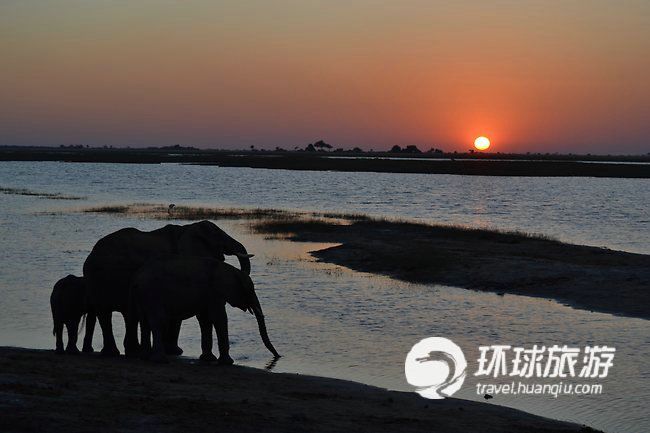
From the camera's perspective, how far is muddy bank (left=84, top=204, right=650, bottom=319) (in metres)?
21.1

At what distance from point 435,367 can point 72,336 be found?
228 inches

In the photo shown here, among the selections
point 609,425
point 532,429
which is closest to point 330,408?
point 532,429

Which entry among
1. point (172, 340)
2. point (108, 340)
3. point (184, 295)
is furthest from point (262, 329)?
point (108, 340)

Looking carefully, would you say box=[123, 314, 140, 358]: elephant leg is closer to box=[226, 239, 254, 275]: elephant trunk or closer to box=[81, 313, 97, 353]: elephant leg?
box=[81, 313, 97, 353]: elephant leg

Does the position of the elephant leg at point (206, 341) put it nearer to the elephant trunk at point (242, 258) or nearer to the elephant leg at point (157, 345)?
the elephant leg at point (157, 345)

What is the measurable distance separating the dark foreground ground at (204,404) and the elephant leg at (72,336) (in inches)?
22.0

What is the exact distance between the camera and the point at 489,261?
25.0 m

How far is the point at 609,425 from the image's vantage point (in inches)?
446

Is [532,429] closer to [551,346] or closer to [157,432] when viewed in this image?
[157,432]

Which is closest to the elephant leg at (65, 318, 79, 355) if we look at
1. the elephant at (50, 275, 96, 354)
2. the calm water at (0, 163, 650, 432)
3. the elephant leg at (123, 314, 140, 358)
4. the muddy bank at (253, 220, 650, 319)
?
the elephant at (50, 275, 96, 354)

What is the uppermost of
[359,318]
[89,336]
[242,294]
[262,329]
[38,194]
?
[242,294]

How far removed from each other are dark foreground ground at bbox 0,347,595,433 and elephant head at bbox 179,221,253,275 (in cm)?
229

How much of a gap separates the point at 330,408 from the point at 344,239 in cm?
2343

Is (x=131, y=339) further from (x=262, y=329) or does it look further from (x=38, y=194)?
(x=38, y=194)
